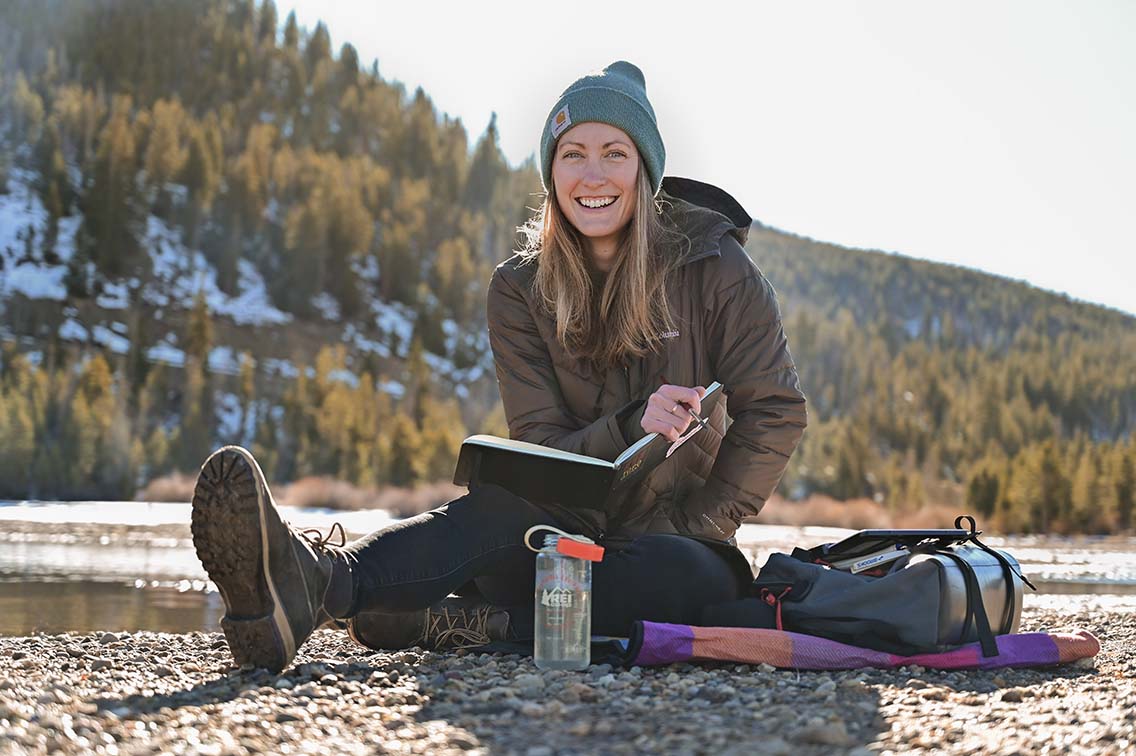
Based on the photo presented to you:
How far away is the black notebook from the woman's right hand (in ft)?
0.14

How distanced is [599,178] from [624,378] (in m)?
0.70

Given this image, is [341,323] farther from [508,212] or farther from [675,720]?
[675,720]

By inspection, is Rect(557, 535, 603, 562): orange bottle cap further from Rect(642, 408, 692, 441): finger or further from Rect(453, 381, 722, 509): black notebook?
Rect(642, 408, 692, 441): finger

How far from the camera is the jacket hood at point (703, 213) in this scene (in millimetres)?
4188

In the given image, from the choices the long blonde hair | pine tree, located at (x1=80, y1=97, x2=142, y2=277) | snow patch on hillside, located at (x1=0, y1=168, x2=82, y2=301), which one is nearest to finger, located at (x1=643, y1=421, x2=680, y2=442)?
the long blonde hair

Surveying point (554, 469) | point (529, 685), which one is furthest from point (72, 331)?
point (529, 685)

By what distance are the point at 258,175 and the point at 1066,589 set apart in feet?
268

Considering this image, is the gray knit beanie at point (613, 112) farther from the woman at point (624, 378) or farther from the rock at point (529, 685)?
the rock at point (529, 685)

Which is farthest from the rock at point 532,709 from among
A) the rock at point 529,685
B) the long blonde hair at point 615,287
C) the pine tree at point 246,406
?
the pine tree at point 246,406

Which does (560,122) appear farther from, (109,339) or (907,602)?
(109,339)

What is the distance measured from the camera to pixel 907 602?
3.80 metres

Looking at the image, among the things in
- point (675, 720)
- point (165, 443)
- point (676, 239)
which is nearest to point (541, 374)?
point (676, 239)

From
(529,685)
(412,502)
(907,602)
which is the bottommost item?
(412,502)

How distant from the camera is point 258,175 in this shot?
8638 cm
